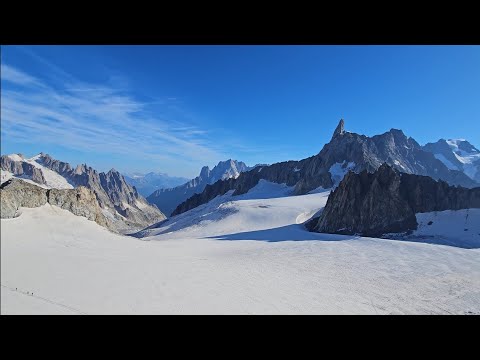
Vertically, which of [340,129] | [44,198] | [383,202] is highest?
[340,129]

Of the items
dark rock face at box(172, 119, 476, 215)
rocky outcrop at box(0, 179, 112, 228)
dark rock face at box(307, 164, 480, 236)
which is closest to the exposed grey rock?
rocky outcrop at box(0, 179, 112, 228)

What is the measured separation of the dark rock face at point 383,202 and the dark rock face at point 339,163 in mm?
41274

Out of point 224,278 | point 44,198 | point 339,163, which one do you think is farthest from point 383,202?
point 339,163

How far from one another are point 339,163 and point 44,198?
4068 inches

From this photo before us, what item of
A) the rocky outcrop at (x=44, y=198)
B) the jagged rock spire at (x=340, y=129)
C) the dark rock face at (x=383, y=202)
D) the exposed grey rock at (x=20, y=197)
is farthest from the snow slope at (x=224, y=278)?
the jagged rock spire at (x=340, y=129)

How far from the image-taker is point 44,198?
18516 mm

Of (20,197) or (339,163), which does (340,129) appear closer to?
(339,163)

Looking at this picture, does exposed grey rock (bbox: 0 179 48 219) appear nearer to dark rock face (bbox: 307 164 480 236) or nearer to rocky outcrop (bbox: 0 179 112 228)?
rocky outcrop (bbox: 0 179 112 228)

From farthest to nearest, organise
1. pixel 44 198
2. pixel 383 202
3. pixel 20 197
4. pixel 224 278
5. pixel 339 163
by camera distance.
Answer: pixel 339 163 → pixel 383 202 → pixel 44 198 → pixel 20 197 → pixel 224 278

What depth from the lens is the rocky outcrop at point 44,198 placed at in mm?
12934

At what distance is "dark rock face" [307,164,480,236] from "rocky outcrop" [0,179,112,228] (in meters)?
35.8

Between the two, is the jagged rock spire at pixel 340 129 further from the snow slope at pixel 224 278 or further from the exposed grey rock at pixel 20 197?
the exposed grey rock at pixel 20 197
